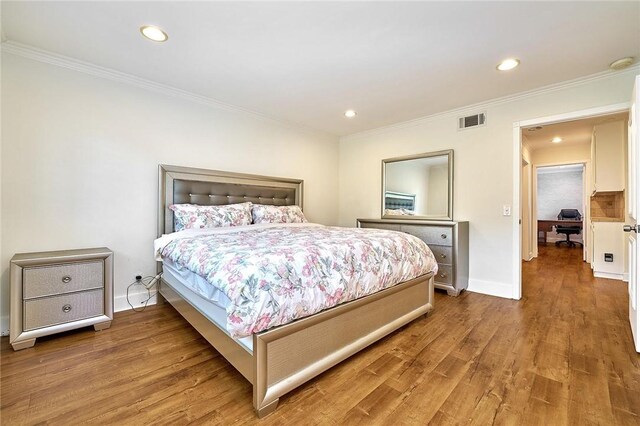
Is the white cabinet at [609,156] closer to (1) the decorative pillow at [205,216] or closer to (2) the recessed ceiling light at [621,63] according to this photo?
(2) the recessed ceiling light at [621,63]

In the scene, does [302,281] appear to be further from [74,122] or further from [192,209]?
[74,122]

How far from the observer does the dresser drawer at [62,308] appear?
2.05 m

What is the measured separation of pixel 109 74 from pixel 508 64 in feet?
12.3

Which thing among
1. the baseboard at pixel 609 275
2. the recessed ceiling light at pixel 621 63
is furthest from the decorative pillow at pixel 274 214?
the baseboard at pixel 609 275

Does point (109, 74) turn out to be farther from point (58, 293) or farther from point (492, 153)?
point (492, 153)

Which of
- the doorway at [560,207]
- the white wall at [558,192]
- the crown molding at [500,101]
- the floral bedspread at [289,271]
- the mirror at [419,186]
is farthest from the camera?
the white wall at [558,192]

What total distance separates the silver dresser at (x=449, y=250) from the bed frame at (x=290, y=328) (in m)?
→ 0.83

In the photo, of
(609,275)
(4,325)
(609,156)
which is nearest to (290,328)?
(4,325)

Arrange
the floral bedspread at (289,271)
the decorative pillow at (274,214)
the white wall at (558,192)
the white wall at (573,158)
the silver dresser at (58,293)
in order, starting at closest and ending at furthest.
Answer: the floral bedspread at (289,271) < the silver dresser at (58,293) < the decorative pillow at (274,214) < the white wall at (573,158) < the white wall at (558,192)

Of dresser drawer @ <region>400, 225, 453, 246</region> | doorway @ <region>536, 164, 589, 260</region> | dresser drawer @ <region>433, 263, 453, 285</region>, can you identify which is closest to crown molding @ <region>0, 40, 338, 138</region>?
dresser drawer @ <region>400, 225, 453, 246</region>

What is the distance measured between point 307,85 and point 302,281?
2.24 meters

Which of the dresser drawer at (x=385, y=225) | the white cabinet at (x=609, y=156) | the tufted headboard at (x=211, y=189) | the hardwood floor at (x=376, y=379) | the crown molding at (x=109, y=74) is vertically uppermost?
the crown molding at (x=109, y=74)

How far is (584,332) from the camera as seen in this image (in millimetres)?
2336

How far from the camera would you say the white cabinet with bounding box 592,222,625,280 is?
13.5ft
